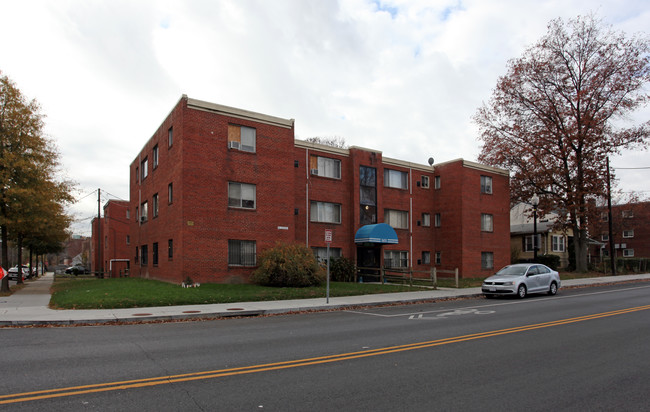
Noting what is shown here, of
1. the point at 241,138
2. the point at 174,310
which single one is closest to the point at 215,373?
the point at 174,310

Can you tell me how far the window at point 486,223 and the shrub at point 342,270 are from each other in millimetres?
12156

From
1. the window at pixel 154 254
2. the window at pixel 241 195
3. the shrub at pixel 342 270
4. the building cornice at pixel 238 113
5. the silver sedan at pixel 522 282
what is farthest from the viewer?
the window at pixel 154 254

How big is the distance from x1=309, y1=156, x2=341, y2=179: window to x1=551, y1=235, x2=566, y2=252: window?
29.3 metres

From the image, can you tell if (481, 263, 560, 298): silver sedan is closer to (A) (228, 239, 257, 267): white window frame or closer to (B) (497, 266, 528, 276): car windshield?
(B) (497, 266, 528, 276): car windshield

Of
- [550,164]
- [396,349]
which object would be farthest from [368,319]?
[550,164]

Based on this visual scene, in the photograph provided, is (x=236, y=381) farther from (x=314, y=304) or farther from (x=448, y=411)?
(x=314, y=304)

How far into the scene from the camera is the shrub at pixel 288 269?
21531mm

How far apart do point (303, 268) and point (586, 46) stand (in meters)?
29.2

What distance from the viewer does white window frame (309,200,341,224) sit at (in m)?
27.7

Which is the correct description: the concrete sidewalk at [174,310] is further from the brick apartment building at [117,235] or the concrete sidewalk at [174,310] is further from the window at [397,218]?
the brick apartment building at [117,235]

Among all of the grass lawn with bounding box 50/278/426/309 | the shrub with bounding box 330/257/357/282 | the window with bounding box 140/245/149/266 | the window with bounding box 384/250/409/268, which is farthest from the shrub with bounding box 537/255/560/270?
the window with bounding box 140/245/149/266

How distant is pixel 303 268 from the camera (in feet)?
71.4

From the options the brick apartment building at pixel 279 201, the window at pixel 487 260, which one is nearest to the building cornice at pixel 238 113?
the brick apartment building at pixel 279 201

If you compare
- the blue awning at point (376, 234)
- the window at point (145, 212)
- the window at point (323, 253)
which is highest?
the window at point (145, 212)
